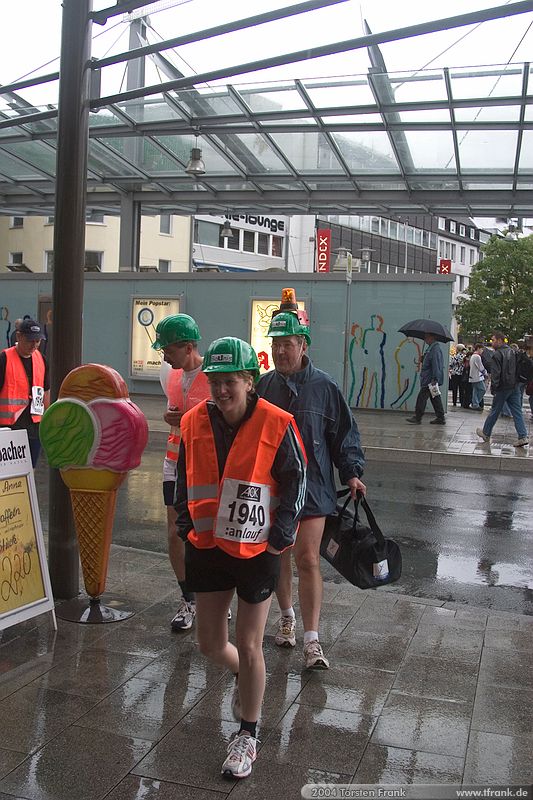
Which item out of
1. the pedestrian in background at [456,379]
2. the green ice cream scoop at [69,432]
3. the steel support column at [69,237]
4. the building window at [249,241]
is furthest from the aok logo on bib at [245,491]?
the building window at [249,241]

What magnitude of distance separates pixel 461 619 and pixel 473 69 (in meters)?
10.9

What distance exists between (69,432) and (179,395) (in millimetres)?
700

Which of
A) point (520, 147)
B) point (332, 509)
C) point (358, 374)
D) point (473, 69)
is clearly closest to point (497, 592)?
point (332, 509)

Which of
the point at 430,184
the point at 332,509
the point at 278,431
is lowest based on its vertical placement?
the point at 332,509

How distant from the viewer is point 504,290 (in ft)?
167

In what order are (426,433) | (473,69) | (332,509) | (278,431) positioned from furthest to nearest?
1. (426,433)
2. (473,69)
3. (332,509)
4. (278,431)

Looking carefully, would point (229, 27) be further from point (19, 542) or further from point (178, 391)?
point (19, 542)

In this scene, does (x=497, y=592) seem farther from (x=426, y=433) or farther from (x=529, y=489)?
(x=426, y=433)

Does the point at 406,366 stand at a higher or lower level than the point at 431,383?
higher

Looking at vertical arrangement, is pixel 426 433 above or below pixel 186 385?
below

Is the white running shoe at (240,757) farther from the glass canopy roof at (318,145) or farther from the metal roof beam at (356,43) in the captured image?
the glass canopy roof at (318,145)

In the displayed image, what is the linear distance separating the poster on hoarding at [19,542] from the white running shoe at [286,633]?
1338 mm

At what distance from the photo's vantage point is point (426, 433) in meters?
15.5

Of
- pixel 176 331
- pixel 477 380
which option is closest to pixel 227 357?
pixel 176 331
